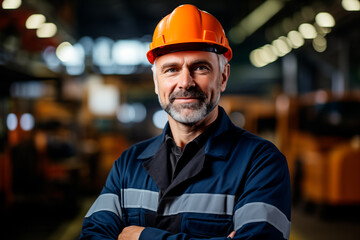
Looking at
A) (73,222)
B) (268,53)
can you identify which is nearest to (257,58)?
(268,53)

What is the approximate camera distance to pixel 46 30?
662cm

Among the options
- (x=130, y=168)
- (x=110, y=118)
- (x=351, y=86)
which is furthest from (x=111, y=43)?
(x=130, y=168)

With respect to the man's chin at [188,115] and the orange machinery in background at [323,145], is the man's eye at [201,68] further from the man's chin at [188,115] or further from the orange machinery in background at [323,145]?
the orange machinery in background at [323,145]

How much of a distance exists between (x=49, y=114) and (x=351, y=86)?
31.6ft

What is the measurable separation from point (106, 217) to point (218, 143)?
0.67m

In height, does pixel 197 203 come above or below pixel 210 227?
above

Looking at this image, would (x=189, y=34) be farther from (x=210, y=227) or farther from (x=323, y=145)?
(x=323, y=145)

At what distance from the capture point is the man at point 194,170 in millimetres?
1589

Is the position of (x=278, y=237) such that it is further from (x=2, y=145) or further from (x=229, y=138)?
(x=2, y=145)

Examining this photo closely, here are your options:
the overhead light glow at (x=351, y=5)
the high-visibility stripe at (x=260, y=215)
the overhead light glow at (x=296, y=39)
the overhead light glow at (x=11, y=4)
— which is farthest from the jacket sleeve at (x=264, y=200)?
the overhead light glow at (x=296, y=39)

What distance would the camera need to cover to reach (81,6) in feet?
47.9

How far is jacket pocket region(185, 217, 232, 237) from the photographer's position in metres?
1.62

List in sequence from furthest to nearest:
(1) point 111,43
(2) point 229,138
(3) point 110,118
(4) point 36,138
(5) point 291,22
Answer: (1) point 111,43 < (3) point 110,118 < (5) point 291,22 < (4) point 36,138 < (2) point 229,138

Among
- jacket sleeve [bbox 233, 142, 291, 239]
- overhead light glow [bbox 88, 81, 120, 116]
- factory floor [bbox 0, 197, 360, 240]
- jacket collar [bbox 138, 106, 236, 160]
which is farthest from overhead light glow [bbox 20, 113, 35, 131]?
jacket sleeve [bbox 233, 142, 291, 239]
